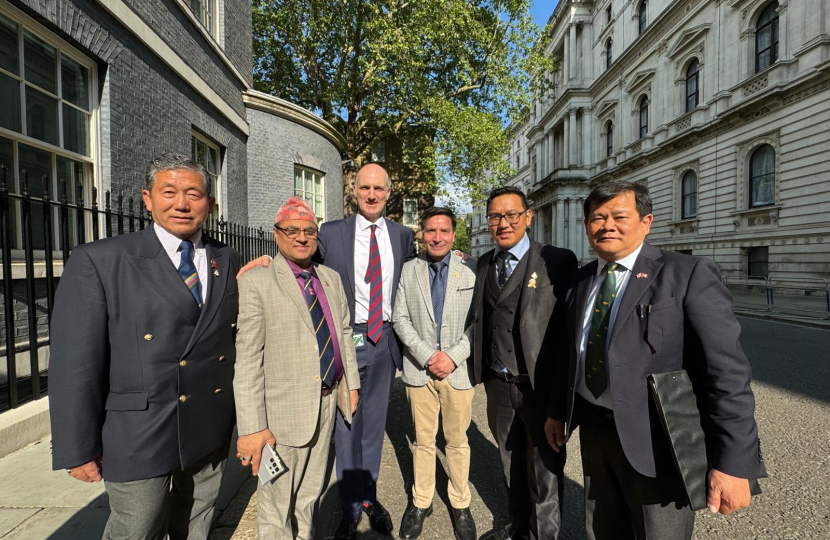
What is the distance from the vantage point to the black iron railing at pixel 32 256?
3094 millimetres

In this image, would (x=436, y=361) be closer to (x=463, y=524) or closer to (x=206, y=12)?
(x=463, y=524)

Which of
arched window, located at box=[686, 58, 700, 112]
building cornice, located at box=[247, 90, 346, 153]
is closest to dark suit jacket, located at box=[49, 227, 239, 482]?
building cornice, located at box=[247, 90, 346, 153]

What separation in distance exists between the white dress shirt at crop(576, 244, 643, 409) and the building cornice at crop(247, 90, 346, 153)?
32.5 feet

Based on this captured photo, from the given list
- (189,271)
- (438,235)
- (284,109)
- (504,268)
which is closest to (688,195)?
(284,109)

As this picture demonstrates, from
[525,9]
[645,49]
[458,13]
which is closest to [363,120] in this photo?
[458,13]

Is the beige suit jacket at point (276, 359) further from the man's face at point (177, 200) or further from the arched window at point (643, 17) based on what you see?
the arched window at point (643, 17)

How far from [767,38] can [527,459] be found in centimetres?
2633

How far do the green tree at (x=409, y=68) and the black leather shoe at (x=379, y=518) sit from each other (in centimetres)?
1477

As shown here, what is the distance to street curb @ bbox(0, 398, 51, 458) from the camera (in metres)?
3.01

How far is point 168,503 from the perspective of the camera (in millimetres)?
1942

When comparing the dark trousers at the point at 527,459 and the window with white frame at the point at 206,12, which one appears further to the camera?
the window with white frame at the point at 206,12

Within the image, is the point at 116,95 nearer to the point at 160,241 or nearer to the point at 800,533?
the point at 160,241

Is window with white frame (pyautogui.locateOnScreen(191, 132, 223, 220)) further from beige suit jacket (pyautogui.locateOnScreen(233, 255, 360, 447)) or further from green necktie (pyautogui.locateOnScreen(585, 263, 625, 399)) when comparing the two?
green necktie (pyautogui.locateOnScreen(585, 263, 625, 399))

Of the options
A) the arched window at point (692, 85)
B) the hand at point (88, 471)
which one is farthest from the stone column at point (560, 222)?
the hand at point (88, 471)
